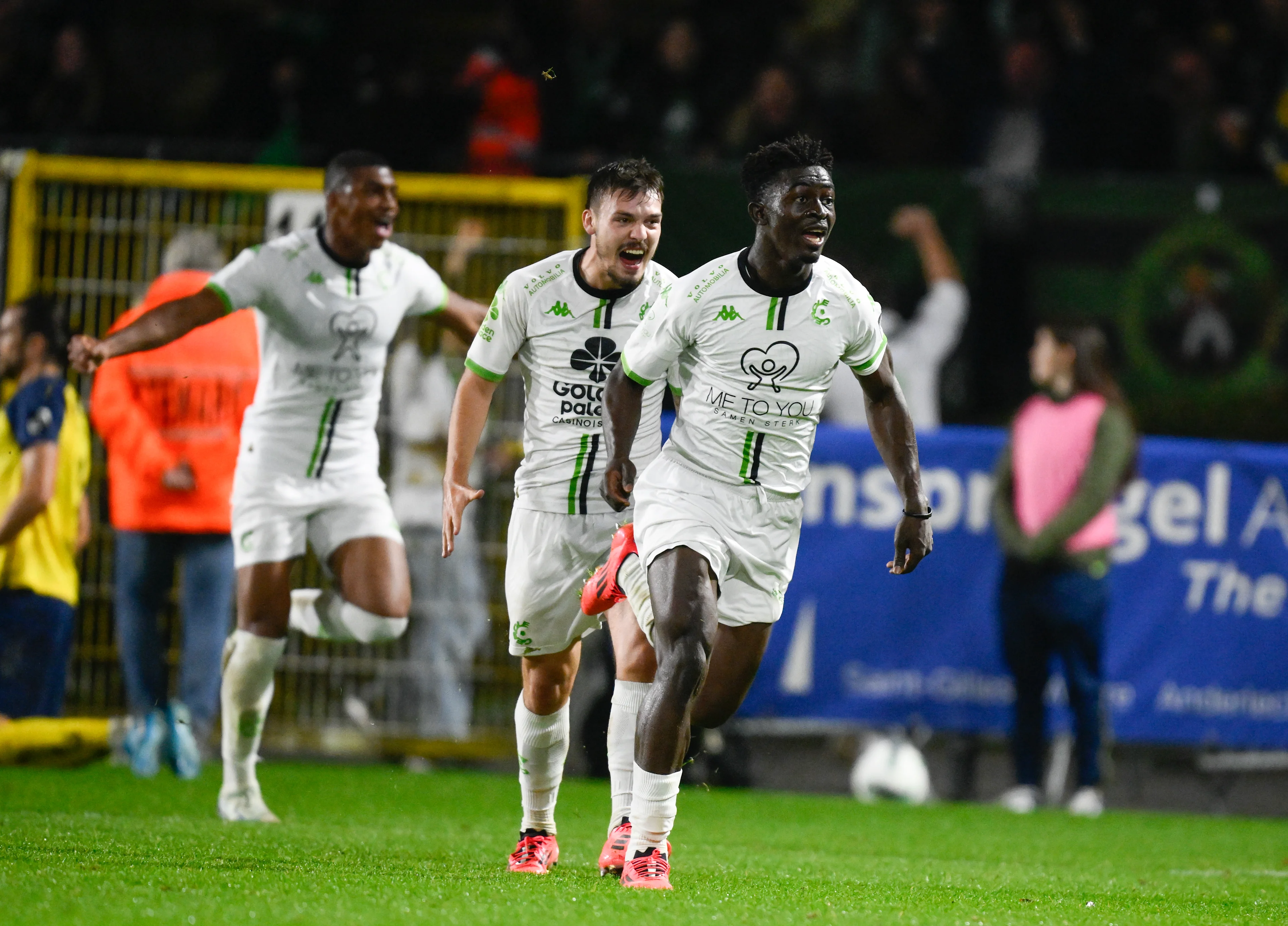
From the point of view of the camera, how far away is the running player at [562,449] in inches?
237

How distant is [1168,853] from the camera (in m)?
7.86

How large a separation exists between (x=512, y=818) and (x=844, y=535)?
266cm

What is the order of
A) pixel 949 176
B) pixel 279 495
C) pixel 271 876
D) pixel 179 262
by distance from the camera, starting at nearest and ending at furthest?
pixel 271 876
pixel 279 495
pixel 179 262
pixel 949 176

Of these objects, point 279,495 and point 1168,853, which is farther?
point 1168,853

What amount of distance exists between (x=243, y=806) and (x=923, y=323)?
5.31m

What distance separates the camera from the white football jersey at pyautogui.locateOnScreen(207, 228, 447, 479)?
7.17m

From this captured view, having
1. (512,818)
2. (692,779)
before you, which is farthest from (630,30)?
(512,818)

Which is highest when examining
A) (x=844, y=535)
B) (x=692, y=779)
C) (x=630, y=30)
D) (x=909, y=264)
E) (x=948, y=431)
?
(x=630, y=30)

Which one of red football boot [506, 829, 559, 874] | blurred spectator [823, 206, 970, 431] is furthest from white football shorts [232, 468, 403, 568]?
blurred spectator [823, 206, 970, 431]

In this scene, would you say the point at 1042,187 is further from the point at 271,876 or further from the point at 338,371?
the point at 271,876

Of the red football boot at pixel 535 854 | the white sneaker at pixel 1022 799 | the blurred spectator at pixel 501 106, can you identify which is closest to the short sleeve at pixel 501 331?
the red football boot at pixel 535 854

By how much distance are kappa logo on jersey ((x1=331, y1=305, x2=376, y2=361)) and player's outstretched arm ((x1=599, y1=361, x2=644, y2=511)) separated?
1.80m

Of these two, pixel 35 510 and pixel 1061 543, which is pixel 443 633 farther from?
pixel 1061 543

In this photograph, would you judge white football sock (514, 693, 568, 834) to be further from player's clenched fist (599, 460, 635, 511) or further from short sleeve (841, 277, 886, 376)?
short sleeve (841, 277, 886, 376)
